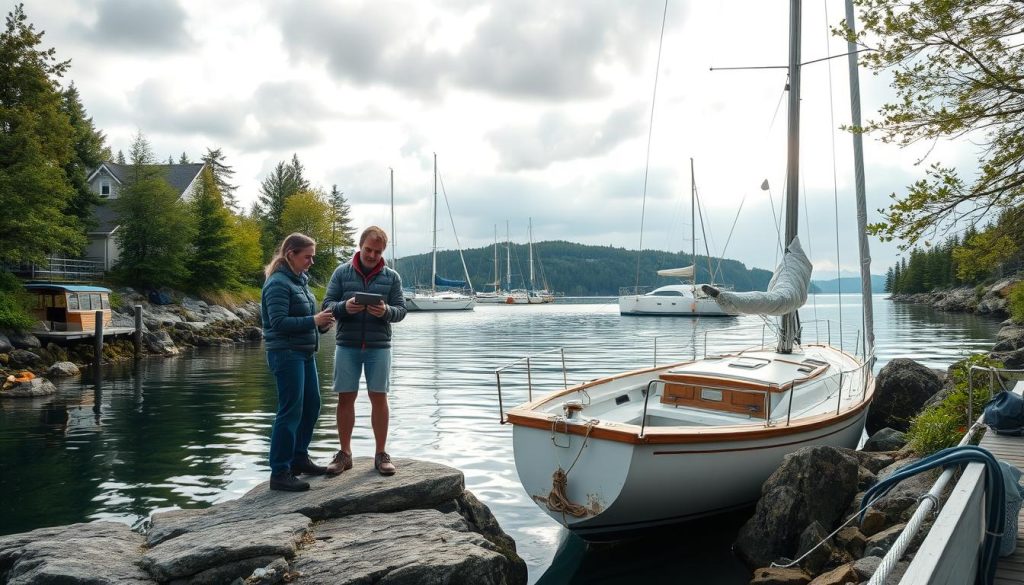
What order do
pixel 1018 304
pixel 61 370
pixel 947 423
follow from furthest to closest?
pixel 1018 304 → pixel 61 370 → pixel 947 423

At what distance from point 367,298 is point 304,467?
1829 millimetres

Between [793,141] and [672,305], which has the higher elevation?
[793,141]

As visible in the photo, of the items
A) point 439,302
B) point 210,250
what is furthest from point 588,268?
point 210,250

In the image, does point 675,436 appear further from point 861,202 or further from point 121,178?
point 121,178

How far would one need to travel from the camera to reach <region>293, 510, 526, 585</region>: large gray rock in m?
5.10

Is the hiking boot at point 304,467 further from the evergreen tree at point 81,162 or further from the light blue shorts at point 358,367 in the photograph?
the evergreen tree at point 81,162

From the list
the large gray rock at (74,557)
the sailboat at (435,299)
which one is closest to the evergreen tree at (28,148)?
the large gray rock at (74,557)

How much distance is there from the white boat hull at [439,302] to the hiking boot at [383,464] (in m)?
65.7

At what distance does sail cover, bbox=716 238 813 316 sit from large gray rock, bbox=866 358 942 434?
218 centimetres

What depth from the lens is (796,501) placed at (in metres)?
6.93

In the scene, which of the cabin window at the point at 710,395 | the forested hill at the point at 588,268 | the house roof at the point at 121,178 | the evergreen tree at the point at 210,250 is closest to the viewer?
the cabin window at the point at 710,395

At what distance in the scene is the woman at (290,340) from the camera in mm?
5941

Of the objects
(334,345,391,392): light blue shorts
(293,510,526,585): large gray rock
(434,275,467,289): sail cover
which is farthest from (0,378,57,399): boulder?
(434,275,467,289): sail cover

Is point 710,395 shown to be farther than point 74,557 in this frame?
Yes
